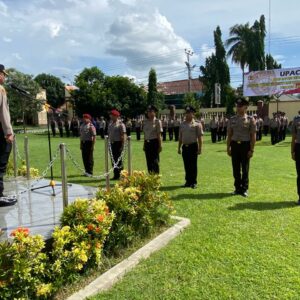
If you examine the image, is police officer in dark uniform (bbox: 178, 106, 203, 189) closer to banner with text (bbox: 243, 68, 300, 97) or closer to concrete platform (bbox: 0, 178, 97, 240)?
concrete platform (bbox: 0, 178, 97, 240)

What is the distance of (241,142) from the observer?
267 inches

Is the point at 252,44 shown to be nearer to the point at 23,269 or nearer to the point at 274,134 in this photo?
the point at 274,134

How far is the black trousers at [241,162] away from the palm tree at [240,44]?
37.1 meters

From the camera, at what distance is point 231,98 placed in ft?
130

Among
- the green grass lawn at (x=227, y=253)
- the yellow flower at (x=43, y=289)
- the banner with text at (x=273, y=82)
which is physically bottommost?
the green grass lawn at (x=227, y=253)

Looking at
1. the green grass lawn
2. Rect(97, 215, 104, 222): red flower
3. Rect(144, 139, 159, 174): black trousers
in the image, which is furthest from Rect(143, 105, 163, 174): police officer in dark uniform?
Rect(97, 215, 104, 222): red flower

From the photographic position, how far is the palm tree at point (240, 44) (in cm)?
4128

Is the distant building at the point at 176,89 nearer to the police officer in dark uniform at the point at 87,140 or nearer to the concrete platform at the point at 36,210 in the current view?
the police officer in dark uniform at the point at 87,140

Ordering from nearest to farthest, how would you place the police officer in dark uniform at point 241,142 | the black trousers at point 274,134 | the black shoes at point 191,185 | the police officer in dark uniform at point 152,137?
the police officer in dark uniform at point 241,142
the black shoes at point 191,185
the police officer in dark uniform at point 152,137
the black trousers at point 274,134

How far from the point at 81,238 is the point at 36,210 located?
1.55 meters

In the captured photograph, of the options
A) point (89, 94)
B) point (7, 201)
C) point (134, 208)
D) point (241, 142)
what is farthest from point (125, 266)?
point (89, 94)

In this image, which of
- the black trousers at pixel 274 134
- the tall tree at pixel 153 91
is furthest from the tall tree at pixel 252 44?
the black trousers at pixel 274 134

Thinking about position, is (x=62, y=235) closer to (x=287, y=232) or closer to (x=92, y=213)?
(x=92, y=213)

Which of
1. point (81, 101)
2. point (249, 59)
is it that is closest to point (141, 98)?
point (81, 101)
